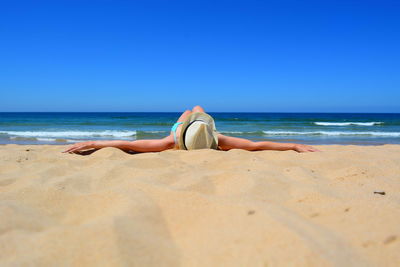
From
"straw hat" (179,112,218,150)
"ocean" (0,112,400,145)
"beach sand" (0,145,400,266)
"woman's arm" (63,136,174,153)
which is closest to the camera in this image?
"beach sand" (0,145,400,266)

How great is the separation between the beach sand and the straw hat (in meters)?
1.52

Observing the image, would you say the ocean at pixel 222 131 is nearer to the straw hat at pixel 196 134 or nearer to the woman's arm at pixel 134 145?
the woman's arm at pixel 134 145

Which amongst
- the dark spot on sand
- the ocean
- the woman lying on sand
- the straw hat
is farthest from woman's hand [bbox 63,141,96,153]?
the dark spot on sand

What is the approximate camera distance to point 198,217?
1494 mm

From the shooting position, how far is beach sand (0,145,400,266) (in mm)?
1125

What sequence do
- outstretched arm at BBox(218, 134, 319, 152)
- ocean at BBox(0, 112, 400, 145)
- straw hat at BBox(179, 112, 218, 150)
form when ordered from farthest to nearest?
ocean at BBox(0, 112, 400, 145) < outstretched arm at BBox(218, 134, 319, 152) < straw hat at BBox(179, 112, 218, 150)

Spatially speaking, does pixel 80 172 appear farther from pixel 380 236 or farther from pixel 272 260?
pixel 380 236

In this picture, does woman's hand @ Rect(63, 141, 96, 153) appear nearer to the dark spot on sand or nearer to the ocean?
the ocean

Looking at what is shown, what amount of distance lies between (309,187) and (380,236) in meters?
0.78

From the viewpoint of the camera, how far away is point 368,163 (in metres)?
2.95

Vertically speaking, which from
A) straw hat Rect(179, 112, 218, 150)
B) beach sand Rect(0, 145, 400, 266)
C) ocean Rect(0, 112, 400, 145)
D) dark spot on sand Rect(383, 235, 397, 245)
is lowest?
ocean Rect(0, 112, 400, 145)

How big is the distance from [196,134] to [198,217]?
102 inches

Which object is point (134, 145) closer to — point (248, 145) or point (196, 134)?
point (196, 134)

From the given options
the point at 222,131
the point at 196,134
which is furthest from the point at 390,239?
the point at 222,131
